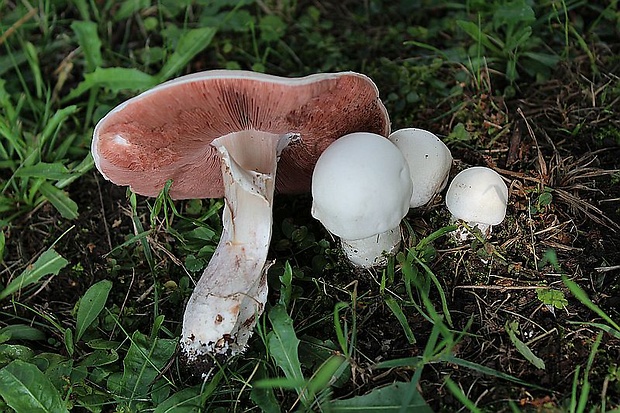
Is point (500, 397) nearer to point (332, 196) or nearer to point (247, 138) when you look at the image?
point (332, 196)

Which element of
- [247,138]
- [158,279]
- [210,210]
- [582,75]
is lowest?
[158,279]

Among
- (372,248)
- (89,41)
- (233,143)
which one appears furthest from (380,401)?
(89,41)

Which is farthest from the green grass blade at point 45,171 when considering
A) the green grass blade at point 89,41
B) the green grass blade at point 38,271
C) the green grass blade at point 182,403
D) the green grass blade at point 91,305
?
the green grass blade at point 182,403

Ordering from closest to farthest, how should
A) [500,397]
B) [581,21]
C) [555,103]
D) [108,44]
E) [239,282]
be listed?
1. [500,397]
2. [239,282]
3. [555,103]
4. [581,21]
5. [108,44]

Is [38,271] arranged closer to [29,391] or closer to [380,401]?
[29,391]

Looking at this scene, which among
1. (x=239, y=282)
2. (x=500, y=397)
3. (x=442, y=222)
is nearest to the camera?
(x=500, y=397)

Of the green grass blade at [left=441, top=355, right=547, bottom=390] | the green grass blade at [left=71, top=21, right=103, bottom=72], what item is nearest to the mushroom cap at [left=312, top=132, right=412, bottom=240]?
the green grass blade at [left=441, top=355, right=547, bottom=390]

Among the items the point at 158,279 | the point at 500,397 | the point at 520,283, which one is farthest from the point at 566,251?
the point at 158,279
